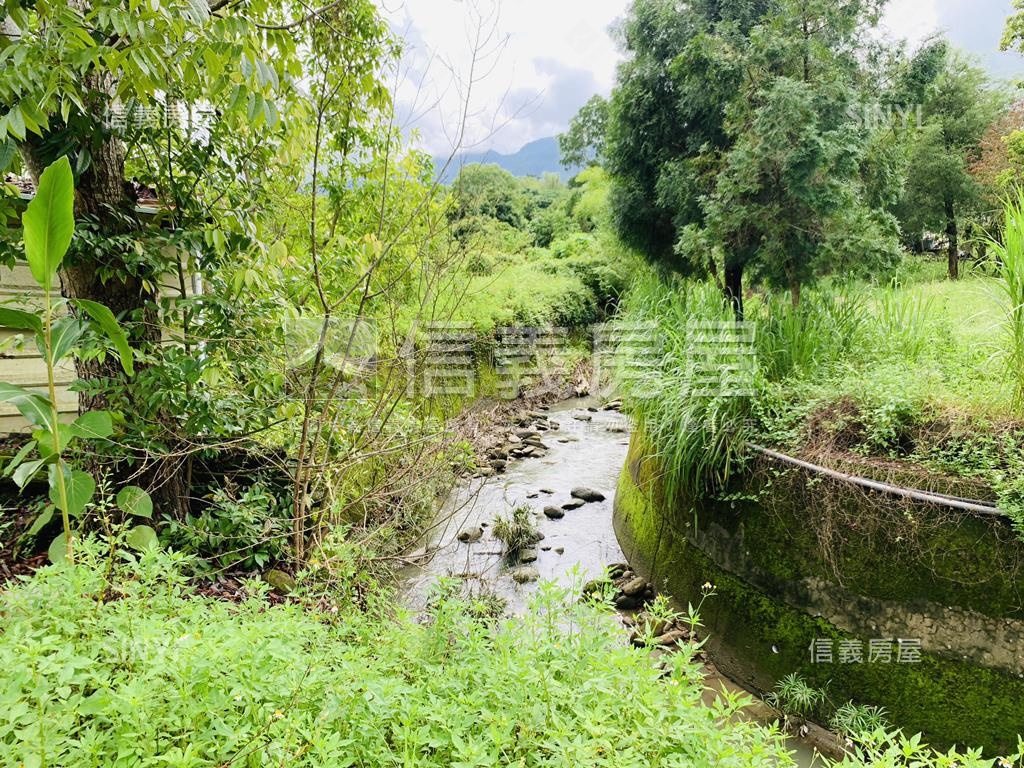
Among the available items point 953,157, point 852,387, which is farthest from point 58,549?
point 953,157

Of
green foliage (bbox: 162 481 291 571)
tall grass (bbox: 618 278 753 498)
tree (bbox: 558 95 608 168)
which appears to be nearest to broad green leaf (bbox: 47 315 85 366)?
green foliage (bbox: 162 481 291 571)

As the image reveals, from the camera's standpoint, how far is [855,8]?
3824mm

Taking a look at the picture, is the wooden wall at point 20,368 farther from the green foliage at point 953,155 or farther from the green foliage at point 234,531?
the green foliage at point 953,155

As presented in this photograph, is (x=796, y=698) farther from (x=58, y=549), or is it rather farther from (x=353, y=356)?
(x=58, y=549)

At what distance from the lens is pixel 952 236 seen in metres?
9.77

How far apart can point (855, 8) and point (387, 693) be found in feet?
16.7

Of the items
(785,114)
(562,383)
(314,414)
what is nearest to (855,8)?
(785,114)

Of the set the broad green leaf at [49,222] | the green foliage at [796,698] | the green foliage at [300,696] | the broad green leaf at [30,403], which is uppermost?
the broad green leaf at [49,222]

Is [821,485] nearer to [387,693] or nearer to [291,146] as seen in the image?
[387,693]

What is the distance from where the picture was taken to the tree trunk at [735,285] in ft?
15.4

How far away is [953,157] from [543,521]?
30.0 ft

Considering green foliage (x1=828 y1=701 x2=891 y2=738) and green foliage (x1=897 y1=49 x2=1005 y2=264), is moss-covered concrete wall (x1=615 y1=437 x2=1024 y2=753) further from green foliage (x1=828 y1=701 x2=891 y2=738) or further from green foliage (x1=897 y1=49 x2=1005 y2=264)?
green foliage (x1=897 y1=49 x2=1005 y2=264)

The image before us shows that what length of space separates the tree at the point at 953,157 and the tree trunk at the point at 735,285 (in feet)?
18.8

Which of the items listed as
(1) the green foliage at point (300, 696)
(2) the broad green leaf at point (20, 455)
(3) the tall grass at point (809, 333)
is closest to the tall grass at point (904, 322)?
(3) the tall grass at point (809, 333)
